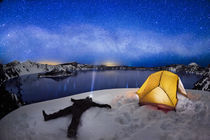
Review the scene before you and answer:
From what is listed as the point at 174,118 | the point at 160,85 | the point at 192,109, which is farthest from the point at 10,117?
the point at 192,109

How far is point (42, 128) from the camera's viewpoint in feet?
11.0

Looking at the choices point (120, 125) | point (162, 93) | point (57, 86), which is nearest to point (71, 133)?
point (120, 125)

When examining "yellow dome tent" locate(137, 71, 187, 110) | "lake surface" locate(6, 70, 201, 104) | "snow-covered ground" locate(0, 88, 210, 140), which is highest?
"yellow dome tent" locate(137, 71, 187, 110)

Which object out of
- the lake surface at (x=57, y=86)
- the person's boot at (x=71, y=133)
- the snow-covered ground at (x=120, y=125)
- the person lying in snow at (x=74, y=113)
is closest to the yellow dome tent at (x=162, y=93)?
the snow-covered ground at (x=120, y=125)

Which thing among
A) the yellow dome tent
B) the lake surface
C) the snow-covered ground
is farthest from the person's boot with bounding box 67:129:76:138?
the lake surface

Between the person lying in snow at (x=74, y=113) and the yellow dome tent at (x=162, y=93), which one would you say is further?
the yellow dome tent at (x=162, y=93)

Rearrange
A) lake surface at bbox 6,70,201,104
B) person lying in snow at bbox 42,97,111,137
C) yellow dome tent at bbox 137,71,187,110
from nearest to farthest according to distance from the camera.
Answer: person lying in snow at bbox 42,97,111,137
yellow dome tent at bbox 137,71,187,110
lake surface at bbox 6,70,201,104

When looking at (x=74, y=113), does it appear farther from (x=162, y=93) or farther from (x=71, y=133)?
(x=162, y=93)

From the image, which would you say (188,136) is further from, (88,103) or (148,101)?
(88,103)

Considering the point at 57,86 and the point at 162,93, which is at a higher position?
the point at 162,93

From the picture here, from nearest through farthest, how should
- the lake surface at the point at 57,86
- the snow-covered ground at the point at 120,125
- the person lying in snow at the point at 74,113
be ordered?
1. the snow-covered ground at the point at 120,125
2. the person lying in snow at the point at 74,113
3. the lake surface at the point at 57,86

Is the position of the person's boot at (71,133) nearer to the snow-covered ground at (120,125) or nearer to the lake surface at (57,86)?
the snow-covered ground at (120,125)

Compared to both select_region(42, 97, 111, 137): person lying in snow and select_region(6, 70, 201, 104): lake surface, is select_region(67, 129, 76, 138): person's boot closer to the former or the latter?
select_region(42, 97, 111, 137): person lying in snow

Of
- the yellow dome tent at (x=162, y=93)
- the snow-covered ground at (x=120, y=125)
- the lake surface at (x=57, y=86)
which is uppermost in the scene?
the yellow dome tent at (x=162, y=93)
